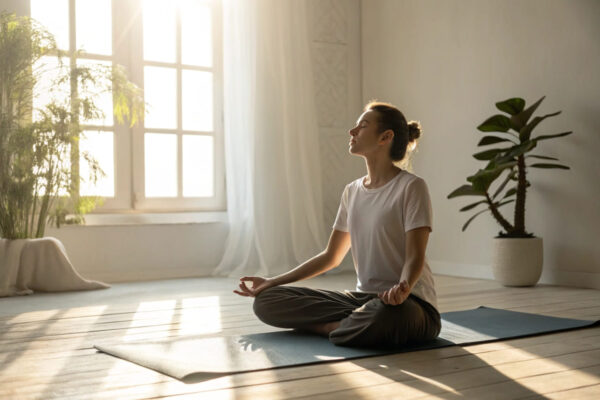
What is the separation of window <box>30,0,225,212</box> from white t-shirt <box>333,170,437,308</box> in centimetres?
Answer: 283

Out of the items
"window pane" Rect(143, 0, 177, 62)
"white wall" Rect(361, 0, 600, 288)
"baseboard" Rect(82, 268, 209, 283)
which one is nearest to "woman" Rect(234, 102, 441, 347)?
"white wall" Rect(361, 0, 600, 288)

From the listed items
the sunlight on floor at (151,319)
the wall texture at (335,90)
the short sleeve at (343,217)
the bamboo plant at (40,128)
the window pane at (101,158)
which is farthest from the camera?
the wall texture at (335,90)

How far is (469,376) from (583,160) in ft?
9.11

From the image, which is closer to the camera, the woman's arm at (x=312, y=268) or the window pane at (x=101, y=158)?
the woman's arm at (x=312, y=268)

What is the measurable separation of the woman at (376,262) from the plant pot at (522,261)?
2.03 m

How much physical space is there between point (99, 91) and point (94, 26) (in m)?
0.64

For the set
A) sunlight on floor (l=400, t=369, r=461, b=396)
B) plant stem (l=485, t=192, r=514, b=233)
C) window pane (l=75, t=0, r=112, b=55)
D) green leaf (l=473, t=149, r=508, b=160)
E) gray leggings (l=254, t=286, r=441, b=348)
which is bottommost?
sunlight on floor (l=400, t=369, r=461, b=396)

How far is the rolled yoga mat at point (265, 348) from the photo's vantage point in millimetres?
2209

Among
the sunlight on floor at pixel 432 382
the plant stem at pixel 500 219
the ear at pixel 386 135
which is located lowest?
the sunlight on floor at pixel 432 382

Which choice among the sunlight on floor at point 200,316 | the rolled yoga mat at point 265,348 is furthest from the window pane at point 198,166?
the rolled yoga mat at point 265,348

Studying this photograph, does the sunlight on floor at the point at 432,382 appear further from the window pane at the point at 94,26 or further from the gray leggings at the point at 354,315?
the window pane at the point at 94,26

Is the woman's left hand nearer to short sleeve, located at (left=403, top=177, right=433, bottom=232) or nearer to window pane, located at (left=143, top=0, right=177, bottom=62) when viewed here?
short sleeve, located at (left=403, top=177, right=433, bottom=232)

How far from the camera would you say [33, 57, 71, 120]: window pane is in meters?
4.66

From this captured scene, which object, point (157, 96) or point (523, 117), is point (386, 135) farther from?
point (157, 96)
